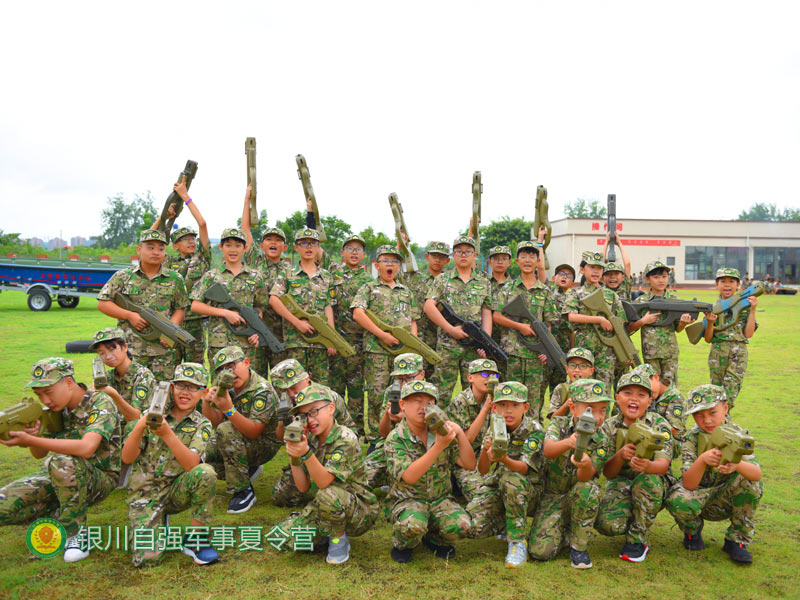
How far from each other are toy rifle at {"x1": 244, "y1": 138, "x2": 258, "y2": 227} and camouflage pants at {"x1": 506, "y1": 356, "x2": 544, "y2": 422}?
413 cm

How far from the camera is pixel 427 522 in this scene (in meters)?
4.22

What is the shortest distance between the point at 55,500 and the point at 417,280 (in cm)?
524

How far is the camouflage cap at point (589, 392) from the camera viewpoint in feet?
14.1

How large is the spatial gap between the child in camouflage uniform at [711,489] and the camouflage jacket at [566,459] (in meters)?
0.61

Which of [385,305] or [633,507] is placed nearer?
[633,507]

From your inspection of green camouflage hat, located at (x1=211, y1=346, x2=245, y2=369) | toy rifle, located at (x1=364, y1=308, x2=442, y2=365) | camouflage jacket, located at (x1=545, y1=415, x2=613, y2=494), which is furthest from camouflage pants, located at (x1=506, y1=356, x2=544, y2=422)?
green camouflage hat, located at (x1=211, y1=346, x2=245, y2=369)

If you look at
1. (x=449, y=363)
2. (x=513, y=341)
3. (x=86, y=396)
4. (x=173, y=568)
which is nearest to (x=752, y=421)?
(x=513, y=341)

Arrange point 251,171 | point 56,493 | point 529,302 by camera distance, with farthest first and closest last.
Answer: point 251,171 < point 529,302 < point 56,493

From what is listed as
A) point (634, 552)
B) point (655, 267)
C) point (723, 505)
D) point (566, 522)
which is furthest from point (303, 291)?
point (723, 505)

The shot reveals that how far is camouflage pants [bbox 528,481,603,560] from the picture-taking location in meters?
4.22

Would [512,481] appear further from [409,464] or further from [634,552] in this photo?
[634,552]

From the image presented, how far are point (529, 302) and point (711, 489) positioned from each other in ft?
10.1

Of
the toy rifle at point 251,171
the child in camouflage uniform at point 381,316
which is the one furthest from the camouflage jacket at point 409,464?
the toy rifle at point 251,171

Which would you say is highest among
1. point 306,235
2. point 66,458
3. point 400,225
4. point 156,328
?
point 400,225
